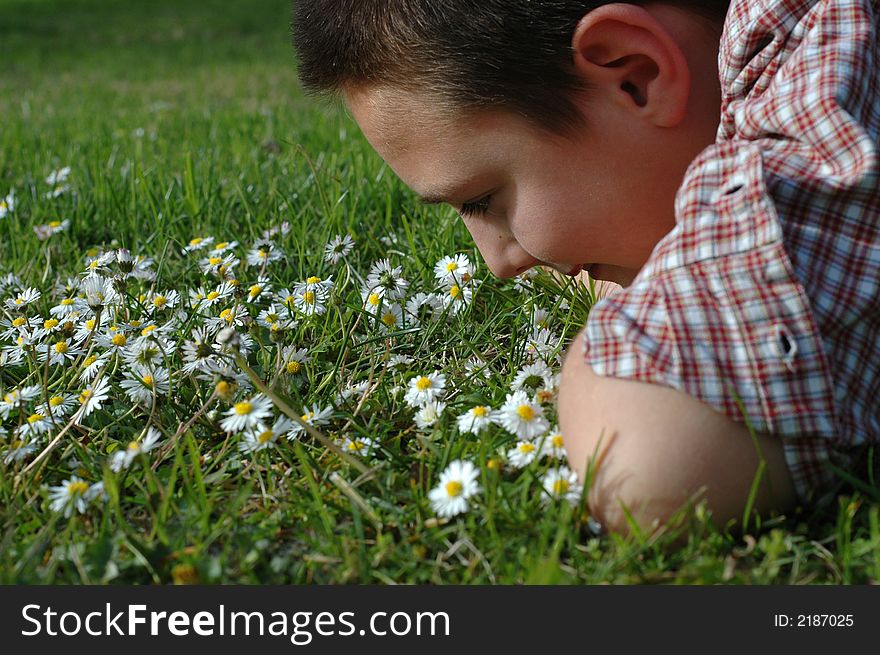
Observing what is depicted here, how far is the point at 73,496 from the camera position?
4.81 ft

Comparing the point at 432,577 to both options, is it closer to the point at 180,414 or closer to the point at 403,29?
the point at 180,414

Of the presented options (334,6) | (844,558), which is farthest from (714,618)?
(334,6)

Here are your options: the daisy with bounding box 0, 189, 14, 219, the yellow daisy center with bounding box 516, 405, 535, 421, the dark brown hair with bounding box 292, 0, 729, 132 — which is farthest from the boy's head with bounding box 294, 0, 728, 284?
the daisy with bounding box 0, 189, 14, 219

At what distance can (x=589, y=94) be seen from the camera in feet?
5.71

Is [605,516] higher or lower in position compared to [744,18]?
lower

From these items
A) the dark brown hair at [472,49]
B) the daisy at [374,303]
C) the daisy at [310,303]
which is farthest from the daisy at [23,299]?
the dark brown hair at [472,49]

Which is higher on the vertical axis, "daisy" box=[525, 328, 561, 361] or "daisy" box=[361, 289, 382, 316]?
"daisy" box=[361, 289, 382, 316]

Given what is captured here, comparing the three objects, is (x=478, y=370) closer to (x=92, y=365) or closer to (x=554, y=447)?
(x=554, y=447)

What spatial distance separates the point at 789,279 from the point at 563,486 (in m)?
0.41

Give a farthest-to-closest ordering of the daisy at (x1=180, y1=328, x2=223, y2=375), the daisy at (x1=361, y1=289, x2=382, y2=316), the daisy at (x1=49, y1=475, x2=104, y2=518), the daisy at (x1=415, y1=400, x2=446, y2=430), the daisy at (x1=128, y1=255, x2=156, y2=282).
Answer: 1. the daisy at (x1=128, y1=255, x2=156, y2=282)
2. the daisy at (x1=361, y1=289, x2=382, y2=316)
3. the daisy at (x1=180, y1=328, x2=223, y2=375)
4. the daisy at (x1=415, y1=400, x2=446, y2=430)
5. the daisy at (x1=49, y1=475, x2=104, y2=518)

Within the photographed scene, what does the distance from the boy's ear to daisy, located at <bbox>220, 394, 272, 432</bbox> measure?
0.77m

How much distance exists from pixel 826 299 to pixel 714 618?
0.46 m

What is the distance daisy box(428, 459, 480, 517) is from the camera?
1.40 meters

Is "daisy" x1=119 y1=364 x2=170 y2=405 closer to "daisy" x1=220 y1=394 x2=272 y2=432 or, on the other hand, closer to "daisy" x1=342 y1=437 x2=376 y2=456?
"daisy" x1=220 y1=394 x2=272 y2=432
